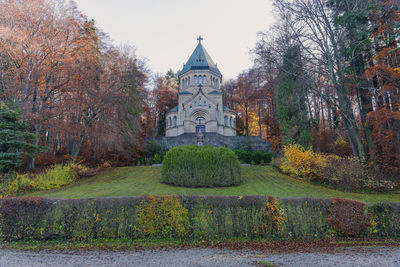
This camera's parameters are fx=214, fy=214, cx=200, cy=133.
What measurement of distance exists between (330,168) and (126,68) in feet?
67.9

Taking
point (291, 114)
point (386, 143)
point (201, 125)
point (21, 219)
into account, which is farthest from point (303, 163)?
point (201, 125)

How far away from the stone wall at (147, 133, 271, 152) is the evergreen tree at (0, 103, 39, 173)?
12955 mm

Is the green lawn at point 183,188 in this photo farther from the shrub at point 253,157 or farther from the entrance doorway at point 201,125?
the entrance doorway at point 201,125

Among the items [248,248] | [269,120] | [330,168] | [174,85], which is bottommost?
[248,248]

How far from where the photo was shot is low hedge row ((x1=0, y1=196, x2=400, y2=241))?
21.4 feet

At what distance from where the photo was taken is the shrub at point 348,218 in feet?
21.4

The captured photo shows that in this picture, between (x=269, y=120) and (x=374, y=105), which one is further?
(x=269, y=120)

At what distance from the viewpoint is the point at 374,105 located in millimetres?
15578

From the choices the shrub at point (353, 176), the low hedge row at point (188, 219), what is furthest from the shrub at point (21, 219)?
the shrub at point (353, 176)

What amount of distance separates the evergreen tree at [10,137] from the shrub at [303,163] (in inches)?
727

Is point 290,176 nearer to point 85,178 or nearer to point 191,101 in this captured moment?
point 85,178

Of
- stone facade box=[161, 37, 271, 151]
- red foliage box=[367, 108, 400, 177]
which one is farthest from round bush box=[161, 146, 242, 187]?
stone facade box=[161, 37, 271, 151]

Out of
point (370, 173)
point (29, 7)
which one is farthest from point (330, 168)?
point (29, 7)

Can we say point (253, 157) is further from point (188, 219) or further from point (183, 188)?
point (188, 219)
